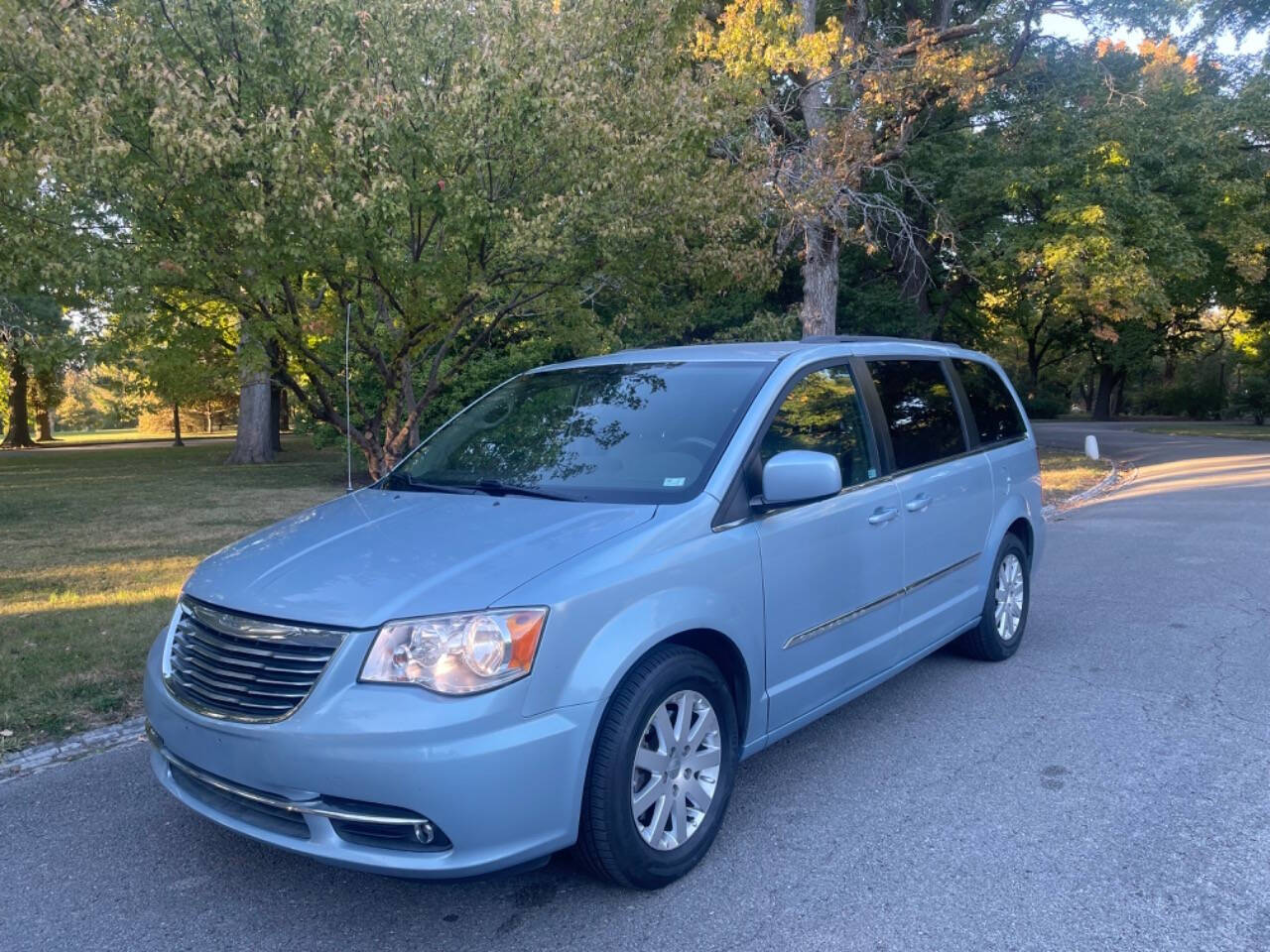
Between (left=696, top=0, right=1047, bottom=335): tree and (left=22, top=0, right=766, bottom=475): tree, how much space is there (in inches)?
144

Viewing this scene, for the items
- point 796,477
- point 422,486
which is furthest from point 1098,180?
point 422,486

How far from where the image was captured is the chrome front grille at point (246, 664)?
311 centimetres

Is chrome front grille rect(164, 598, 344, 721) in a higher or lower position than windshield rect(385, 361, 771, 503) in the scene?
lower

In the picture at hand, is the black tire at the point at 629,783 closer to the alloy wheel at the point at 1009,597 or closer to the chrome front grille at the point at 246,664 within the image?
the chrome front grille at the point at 246,664

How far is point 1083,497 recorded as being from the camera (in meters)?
16.0

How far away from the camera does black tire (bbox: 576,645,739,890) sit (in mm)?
3209

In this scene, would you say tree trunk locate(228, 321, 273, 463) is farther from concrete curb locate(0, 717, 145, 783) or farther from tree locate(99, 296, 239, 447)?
concrete curb locate(0, 717, 145, 783)

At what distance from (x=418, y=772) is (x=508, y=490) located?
1.45 meters

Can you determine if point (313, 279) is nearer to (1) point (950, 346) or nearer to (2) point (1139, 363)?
(1) point (950, 346)

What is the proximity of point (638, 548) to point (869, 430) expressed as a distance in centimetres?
183

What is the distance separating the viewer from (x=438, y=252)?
8234 mm

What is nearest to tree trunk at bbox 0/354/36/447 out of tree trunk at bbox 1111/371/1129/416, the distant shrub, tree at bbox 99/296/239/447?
tree at bbox 99/296/239/447

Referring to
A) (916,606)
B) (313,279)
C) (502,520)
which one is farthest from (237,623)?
(313,279)

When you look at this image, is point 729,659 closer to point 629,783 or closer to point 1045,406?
point 629,783
